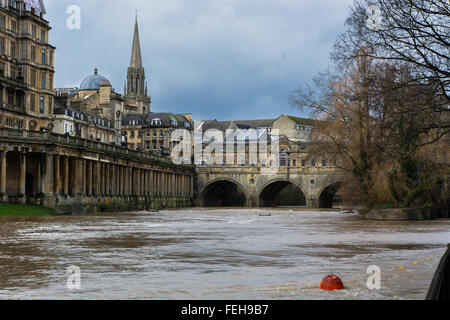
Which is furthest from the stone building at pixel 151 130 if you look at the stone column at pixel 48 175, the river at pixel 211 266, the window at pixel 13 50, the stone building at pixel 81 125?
the river at pixel 211 266

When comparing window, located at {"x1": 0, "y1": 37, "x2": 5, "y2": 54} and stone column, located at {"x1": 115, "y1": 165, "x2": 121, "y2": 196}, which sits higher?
window, located at {"x1": 0, "y1": 37, "x2": 5, "y2": 54}

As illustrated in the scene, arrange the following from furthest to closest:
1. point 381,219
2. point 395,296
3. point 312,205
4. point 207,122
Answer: point 207,122
point 312,205
point 381,219
point 395,296

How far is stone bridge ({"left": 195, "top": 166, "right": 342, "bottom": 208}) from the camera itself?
110625 mm

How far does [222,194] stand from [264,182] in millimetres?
16203

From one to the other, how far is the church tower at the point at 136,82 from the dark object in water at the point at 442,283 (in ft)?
550

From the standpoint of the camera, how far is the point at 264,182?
114 m

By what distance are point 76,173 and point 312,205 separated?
5417 centimetres

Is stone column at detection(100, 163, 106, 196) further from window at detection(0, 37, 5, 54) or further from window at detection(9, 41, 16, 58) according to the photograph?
window at detection(0, 37, 5, 54)

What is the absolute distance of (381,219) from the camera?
153 feet

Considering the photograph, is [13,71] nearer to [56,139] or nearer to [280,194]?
[56,139]

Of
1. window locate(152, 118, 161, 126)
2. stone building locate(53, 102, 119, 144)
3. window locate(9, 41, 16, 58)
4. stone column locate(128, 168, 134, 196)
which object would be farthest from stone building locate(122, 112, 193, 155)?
window locate(9, 41, 16, 58)

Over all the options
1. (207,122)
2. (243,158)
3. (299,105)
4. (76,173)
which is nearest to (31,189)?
(76,173)

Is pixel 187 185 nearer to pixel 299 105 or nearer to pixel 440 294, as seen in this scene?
pixel 299 105

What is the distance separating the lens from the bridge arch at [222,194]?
117 meters
